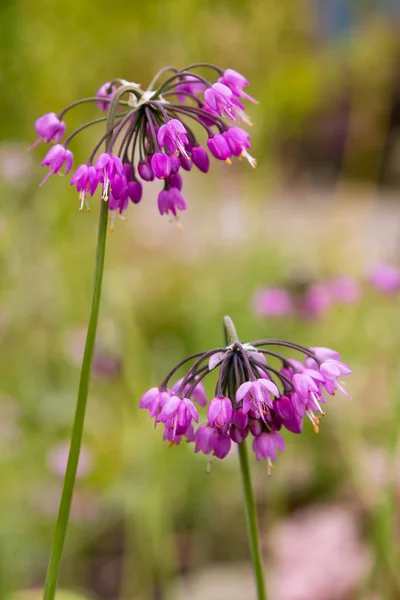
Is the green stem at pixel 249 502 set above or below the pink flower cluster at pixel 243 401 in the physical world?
below

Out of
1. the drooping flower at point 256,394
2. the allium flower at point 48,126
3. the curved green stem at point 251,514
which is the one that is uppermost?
the allium flower at point 48,126

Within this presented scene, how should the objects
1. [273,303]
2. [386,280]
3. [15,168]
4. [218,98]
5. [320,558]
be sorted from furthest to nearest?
1. [15,168]
2. [273,303]
3. [320,558]
4. [386,280]
5. [218,98]

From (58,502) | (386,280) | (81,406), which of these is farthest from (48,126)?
(58,502)

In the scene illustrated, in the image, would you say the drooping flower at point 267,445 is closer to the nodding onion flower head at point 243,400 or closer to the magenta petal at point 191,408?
the nodding onion flower head at point 243,400

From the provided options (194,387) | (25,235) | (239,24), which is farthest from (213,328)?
(194,387)

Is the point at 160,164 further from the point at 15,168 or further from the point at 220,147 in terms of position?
the point at 15,168

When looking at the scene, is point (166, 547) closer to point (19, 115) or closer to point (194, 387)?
point (194, 387)

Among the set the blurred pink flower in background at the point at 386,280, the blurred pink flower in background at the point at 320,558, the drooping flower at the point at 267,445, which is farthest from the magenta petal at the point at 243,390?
the blurred pink flower in background at the point at 320,558
